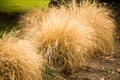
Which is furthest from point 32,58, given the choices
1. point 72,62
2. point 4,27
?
point 4,27

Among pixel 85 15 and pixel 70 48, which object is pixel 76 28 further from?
pixel 85 15

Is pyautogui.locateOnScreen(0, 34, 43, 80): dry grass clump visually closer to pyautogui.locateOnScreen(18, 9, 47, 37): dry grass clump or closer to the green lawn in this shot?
pyautogui.locateOnScreen(18, 9, 47, 37): dry grass clump

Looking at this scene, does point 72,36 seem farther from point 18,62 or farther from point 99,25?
point 18,62

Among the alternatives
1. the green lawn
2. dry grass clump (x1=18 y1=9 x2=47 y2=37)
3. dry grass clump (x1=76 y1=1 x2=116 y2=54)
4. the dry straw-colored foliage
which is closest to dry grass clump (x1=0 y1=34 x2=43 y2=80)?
the dry straw-colored foliage

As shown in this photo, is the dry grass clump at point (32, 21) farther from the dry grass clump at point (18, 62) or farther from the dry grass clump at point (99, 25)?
the dry grass clump at point (18, 62)

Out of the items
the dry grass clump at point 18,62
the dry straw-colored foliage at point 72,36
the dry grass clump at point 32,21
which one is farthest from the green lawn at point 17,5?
the dry grass clump at point 18,62

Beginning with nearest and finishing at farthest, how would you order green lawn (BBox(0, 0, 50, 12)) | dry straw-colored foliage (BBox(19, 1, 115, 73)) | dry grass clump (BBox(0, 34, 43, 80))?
dry grass clump (BBox(0, 34, 43, 80))
dry straw-colored foliage (BBox(19, 1, 115, 73))
green lawn (BBox(0, 0, 50, 12))
